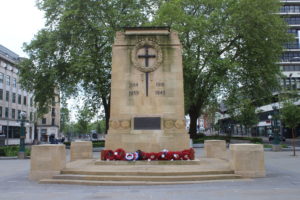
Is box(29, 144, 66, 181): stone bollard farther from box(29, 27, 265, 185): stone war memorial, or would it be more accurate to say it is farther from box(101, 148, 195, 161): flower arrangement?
box(101, 148, 195, 161): flower arrangement

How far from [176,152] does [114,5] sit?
25.5 m

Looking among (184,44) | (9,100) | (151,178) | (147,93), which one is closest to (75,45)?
(184,44)

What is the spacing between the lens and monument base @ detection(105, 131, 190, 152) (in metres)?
14.6

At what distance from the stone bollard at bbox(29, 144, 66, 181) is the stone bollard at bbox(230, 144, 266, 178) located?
6.59 meters

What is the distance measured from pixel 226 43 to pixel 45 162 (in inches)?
1110

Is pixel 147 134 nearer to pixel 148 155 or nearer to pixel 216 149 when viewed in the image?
pixel 148 155

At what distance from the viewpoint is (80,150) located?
59.3 feet

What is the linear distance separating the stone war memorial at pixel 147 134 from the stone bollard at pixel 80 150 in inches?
5.3

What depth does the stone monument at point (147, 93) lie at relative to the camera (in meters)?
14.7

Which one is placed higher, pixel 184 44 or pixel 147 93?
pixel 184 44

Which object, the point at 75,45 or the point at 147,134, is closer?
the point at 147,134

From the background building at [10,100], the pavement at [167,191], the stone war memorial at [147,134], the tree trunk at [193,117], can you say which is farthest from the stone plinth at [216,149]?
the background building at [10,100]

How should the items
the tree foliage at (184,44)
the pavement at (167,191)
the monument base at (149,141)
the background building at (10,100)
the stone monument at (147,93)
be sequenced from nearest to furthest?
the pavement at (167,191) < the monument base at (149,141) < the stone monument at (147,93) < the tree foliage at (184,44) < the background building at (10,100)

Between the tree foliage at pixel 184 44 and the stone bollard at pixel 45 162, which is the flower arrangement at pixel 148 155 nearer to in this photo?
the stone bollard at pixel 45 162
